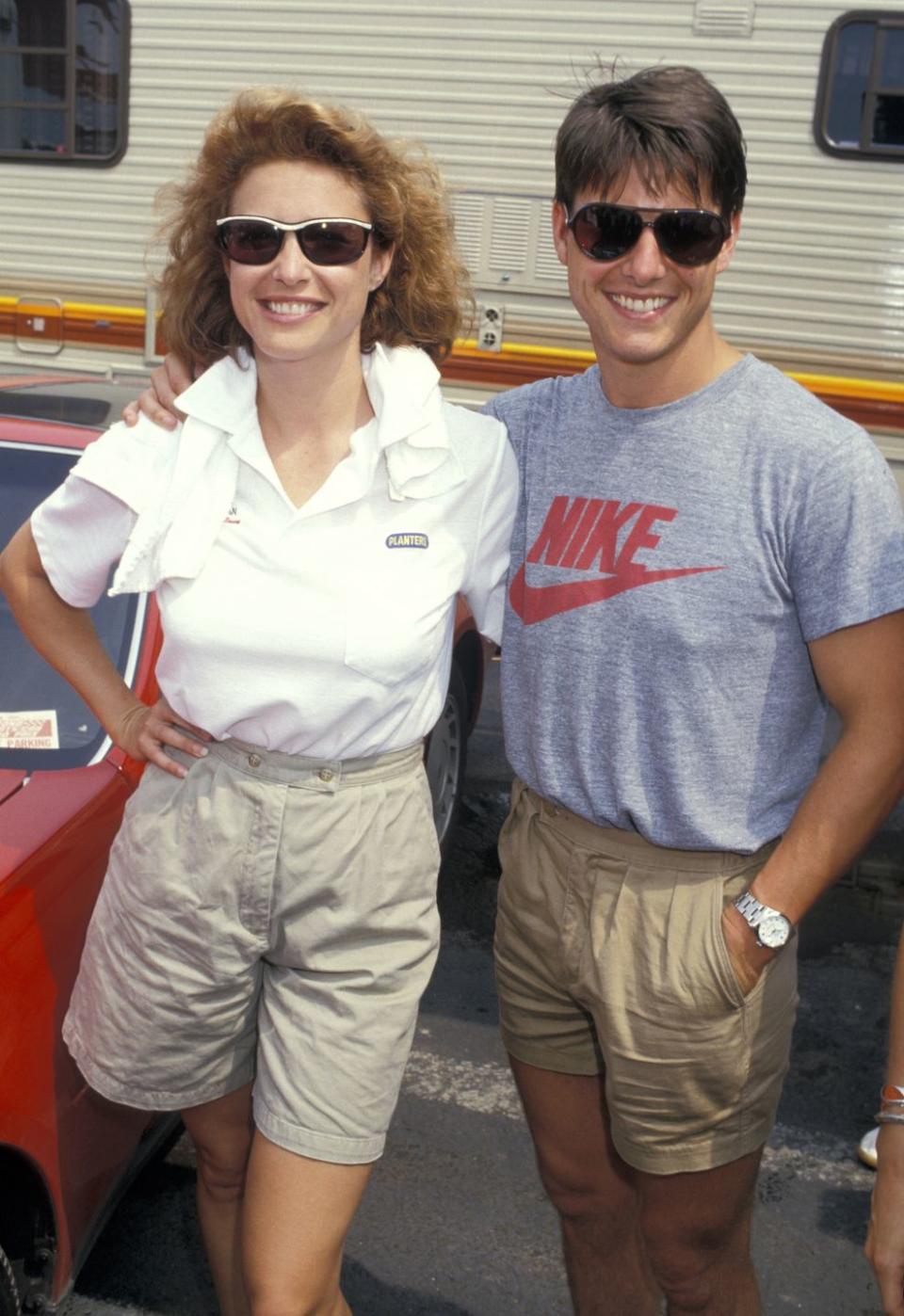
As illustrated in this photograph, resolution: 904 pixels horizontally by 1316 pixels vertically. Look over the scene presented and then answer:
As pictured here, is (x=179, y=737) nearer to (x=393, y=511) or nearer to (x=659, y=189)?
(x=393, y=511)

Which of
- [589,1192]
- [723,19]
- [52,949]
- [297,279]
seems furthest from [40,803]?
[723,19]

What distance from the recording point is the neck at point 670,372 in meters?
1.91

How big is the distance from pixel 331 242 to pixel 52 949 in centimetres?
115

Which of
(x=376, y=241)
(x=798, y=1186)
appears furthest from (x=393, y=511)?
(x=798, y=1186)

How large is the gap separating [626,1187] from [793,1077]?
1469 mm

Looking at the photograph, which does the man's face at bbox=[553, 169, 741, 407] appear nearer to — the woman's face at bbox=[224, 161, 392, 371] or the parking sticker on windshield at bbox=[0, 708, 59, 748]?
the woman's face at bbox=[224, 161, 392, 371]

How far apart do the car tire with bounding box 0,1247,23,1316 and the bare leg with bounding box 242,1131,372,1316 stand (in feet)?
1.29

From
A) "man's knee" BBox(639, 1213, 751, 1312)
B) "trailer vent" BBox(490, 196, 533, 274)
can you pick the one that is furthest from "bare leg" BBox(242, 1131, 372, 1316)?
"trailer vent" BBox(490, 196, 533, 274)

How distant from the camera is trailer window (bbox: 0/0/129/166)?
691 centimetres

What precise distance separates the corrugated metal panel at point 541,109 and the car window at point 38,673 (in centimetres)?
330

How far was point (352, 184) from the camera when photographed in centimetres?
205

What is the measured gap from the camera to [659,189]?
185cm

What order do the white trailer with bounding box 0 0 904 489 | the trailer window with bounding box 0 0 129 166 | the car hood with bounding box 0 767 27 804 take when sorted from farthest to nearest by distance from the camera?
the trailer window with bounding box 0 0 129 166, the white trailer with bounding box 0 0 904 489, the car hood with bounding box 0 767 27 804

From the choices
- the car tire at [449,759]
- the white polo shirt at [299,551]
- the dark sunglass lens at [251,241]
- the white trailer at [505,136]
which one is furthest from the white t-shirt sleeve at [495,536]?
the white trailer at [505,136]
